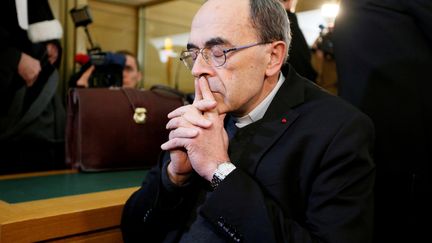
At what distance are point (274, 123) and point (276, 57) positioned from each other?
16 centimetres

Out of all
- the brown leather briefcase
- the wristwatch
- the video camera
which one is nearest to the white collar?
the brown leather briefcase

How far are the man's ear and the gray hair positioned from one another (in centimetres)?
1

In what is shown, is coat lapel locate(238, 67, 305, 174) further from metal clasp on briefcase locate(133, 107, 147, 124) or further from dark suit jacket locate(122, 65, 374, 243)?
metal clasp on briefcase locate(133, 107, 147, 124)

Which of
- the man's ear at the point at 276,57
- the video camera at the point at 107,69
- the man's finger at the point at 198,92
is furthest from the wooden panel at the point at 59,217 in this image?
the video camera at the point at 107,69

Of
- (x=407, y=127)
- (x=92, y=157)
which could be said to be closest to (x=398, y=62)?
(x=407, y=127)

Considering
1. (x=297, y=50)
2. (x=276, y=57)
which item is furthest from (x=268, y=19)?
(x=297, y=50)

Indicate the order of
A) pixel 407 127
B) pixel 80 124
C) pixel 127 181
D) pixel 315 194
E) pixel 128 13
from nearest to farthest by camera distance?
pixel 315 194 → pixel 407 127 → pixel 127 181 → pixel 80 124 → pixel 128 13

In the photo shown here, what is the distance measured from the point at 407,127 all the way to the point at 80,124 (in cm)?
105

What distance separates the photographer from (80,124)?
4.86 ft

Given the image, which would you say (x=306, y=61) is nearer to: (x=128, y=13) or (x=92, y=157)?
(x=92, y=157)

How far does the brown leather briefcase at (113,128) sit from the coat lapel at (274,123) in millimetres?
727

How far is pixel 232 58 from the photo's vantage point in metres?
0.93

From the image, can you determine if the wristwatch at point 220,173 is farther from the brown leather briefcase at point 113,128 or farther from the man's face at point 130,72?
the man's face at point 130,72

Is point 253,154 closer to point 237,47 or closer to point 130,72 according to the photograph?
point 237,47
